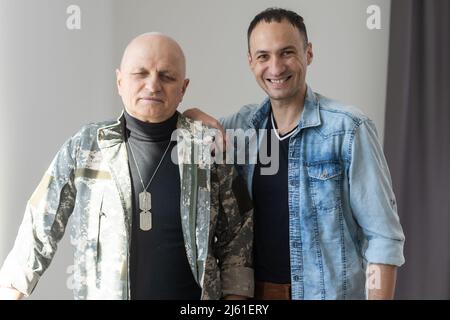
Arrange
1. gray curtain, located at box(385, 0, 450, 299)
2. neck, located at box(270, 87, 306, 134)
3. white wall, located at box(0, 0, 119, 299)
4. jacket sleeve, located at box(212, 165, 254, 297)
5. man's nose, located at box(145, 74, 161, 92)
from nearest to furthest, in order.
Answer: man's nose, located at box(145, 74, 161, 92) < jacket sleeve, located at box(212, 165, 254, 297) < neck, located at box(270, 87, 306, 134) < white wall, located at box(0, 0, 119, 299) < gray curtain, located at box(385, 0, 450, 299)

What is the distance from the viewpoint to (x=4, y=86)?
1600 mm

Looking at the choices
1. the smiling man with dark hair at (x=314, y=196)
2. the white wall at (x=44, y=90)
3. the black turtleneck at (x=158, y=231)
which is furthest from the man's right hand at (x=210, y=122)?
the white wall at (x=44, y=90)

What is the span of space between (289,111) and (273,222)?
0.31 meters

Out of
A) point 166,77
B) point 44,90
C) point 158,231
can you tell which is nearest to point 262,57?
point 166,77

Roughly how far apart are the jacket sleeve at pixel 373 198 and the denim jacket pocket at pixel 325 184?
0.04 metres

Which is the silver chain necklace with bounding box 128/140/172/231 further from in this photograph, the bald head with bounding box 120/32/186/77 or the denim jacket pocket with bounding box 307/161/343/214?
the denim jacket pocket with bounding box 307/161/343/214

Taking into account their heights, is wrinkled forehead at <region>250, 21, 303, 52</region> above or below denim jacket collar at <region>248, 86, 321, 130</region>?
above

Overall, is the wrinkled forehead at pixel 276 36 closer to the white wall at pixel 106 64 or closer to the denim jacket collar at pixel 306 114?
the denim jacket collar at pixel 306 114

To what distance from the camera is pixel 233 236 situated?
1.40 metres

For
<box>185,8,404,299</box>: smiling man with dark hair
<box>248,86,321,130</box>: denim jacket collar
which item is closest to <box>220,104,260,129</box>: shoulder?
<box>248,86,321,130</box>: denim jacket collar

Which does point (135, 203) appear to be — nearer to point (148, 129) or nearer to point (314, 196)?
point (148, 129)

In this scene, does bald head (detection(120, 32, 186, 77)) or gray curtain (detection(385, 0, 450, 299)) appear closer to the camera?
bald head (detection(120, 32, 186, 77))

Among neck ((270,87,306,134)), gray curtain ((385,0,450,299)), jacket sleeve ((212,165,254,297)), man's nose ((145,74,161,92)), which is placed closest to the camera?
man's nose ((145,74,161,92))

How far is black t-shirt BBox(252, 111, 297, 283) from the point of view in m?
1.47
